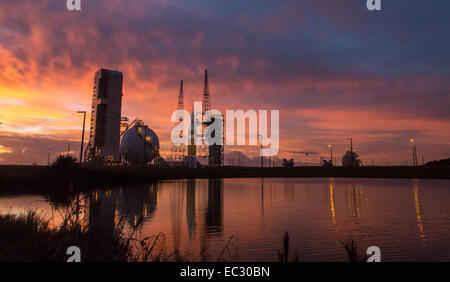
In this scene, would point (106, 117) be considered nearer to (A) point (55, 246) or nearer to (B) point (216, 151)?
(B) point (216, 151)

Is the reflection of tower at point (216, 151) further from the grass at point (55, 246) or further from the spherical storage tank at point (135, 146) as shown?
the grass at point (55, 246)

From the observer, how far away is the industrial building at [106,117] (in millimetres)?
80938

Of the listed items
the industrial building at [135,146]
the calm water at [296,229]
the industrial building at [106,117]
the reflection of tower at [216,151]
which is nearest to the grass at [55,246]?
the calm water at [296,229]

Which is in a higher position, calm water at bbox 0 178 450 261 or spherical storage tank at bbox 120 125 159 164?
spherical storage tank at bbox 120 125 159 164

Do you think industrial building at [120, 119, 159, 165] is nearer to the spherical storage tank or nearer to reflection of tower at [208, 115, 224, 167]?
the spherical storage tank

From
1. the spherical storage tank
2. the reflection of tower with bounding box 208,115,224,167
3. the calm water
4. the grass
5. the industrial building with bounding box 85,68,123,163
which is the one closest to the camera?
the grass

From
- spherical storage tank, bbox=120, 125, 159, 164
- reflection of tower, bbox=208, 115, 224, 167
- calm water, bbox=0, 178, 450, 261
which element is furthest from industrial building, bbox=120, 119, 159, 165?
calm water, bbox=0, 178, 450, 261

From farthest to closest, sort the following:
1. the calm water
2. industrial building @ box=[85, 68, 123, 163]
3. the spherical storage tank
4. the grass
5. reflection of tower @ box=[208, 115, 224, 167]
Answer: reflection of tower @ box=[208, 115, 224, 167] < the spherical storage tank < industrial building @ box=[85, 68, 123, 163] < the calm water < the grass

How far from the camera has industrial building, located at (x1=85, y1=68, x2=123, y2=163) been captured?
80938 millimetres

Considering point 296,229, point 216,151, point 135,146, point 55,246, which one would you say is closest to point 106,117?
point 135,146

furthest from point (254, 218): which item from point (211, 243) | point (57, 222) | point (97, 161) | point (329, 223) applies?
point (97, 161)

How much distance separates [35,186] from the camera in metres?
36.8
